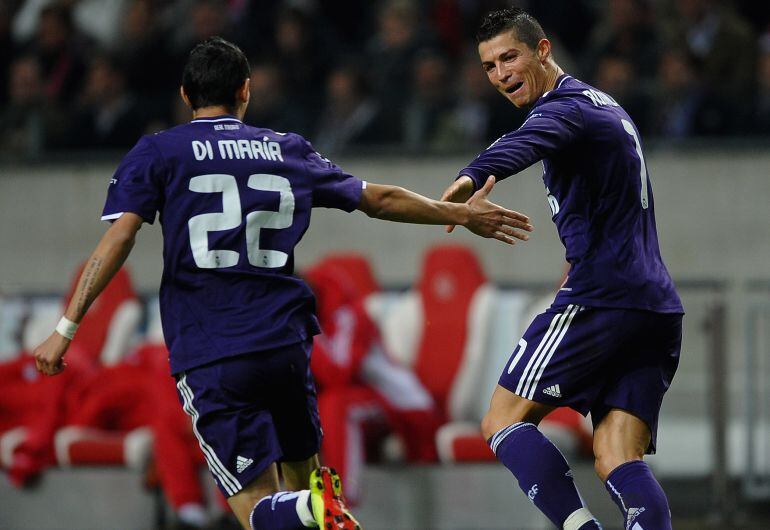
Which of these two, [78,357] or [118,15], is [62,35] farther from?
[78,357]

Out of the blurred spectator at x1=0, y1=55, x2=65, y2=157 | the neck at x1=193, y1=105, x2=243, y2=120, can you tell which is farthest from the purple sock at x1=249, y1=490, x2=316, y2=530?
the blurred spectator at x1=0, y1=55, x2=65, y2=157

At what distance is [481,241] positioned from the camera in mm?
11188

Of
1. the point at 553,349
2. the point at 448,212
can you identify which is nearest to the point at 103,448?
the point at 448,212

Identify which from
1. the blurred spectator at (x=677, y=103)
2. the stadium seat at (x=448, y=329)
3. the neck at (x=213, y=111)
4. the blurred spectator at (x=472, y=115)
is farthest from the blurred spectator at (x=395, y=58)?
the neck at (x=213, y=111)

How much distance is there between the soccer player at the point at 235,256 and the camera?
5.25 m

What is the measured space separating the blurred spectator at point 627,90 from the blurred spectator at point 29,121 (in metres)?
4.71

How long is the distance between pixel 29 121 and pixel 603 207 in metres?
8.04

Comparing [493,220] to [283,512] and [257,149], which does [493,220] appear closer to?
[257,149]

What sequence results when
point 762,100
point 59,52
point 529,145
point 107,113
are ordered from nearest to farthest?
point 529,145 → point 762,100 → point 107,113 → point 59,52

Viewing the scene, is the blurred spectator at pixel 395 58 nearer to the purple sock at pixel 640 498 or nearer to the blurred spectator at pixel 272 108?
the blurred spectator at pixel 272 108

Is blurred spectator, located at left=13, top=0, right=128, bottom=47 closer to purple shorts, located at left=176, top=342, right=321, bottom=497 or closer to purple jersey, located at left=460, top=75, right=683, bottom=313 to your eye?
purple shorts, located at left=176, top=342, right=321, bottom=497

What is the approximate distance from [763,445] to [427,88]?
3.85 m

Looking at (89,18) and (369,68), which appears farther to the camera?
(89,18)

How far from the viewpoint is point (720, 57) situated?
1077 centimetres
